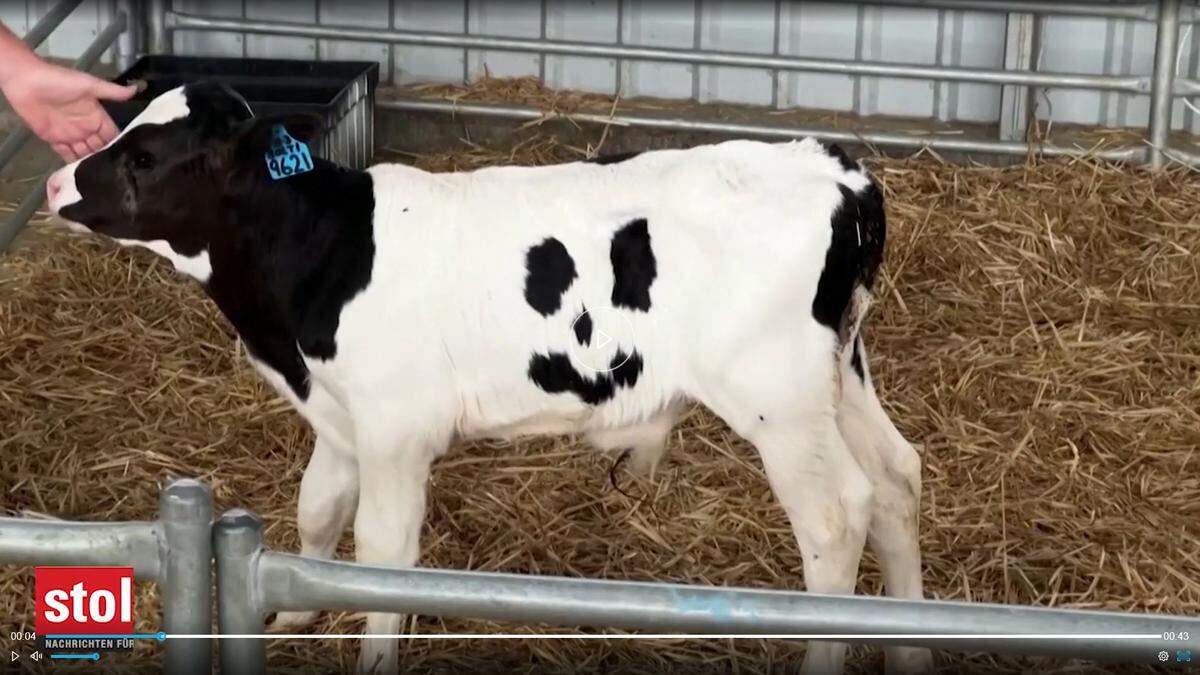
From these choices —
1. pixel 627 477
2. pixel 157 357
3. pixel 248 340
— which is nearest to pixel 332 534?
pixel 248 340

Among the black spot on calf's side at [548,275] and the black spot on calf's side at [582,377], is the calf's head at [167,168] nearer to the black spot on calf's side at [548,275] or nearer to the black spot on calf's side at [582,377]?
the black spot on calf's side at [548,275]

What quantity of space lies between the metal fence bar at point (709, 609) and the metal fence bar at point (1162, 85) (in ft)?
15.8

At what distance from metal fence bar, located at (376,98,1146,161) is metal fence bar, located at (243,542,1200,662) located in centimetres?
471

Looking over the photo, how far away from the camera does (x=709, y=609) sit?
2145 mm

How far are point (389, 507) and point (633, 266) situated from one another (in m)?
0.77

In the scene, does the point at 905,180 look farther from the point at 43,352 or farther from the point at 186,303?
the point at 43,352

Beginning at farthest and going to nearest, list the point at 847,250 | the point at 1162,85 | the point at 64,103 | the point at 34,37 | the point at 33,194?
the point at 1162,85
the point at 33,194
the point at 34,37
the point at 64,103
the point at 847,250

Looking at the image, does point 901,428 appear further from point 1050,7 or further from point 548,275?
point 1050,7

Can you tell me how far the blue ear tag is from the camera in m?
3.83

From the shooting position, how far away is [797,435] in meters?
3.68

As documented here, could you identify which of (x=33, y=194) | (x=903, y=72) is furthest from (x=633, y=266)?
(x=33, y=194)

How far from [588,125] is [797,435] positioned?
3455 millimetres

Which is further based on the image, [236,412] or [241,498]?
[236,412]

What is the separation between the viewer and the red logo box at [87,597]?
237cm
